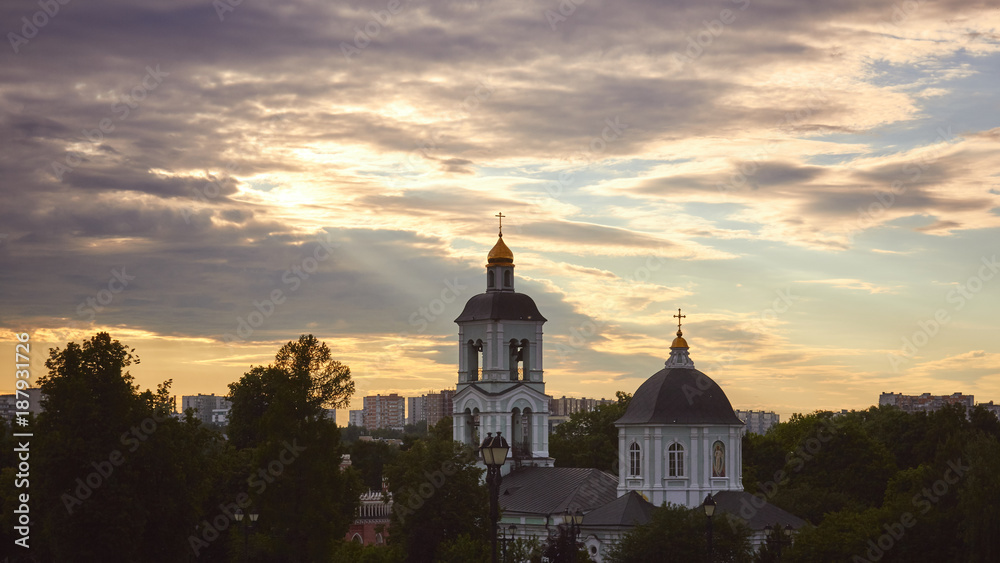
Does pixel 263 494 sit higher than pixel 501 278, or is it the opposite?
pixel 501 278

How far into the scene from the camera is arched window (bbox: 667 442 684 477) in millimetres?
65125

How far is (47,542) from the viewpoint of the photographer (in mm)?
43594

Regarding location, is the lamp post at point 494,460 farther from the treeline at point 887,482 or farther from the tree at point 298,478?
the treeline at point 887,482

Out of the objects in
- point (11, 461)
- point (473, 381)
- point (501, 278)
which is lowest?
point (11, 461)

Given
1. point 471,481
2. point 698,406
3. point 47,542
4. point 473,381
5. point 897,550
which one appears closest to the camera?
point 47,542

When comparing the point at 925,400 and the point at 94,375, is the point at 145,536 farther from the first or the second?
the point at 925,400

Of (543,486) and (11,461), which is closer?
(11,461)

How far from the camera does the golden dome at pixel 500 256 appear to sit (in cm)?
7406

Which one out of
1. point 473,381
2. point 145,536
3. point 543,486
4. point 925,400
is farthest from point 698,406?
point 925,400

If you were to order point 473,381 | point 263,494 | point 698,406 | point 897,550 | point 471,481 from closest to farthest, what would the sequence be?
point 263,494
point 897,550
point 471,481
point 698,406
point 473,381

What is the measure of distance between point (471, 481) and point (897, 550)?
1951 centimetres

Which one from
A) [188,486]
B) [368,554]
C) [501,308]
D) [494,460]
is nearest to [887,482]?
[501,308]

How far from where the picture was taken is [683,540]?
2147 inches

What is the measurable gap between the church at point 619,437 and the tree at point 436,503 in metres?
4.68
